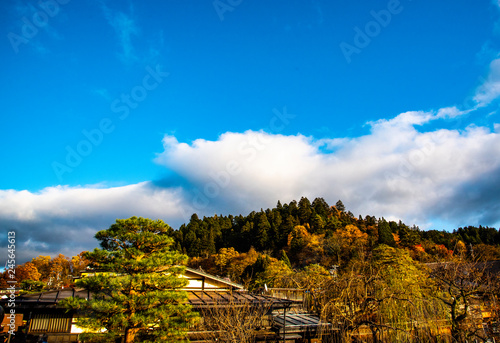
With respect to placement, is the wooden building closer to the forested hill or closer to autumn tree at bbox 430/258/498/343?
autumn tree at bbox 430/258/498/343

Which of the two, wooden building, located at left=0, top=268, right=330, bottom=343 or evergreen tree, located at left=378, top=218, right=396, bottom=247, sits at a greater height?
evergreen tree, located at left=378, top=218, right=396, bottom=247

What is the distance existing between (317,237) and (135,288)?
48.9 m

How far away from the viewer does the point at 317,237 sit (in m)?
56.3

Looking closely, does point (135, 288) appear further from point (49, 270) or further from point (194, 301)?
point (49, 270)

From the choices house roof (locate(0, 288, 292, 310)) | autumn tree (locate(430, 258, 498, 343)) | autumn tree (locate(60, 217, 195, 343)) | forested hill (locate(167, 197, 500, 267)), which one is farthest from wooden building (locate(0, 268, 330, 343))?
forested hill (locate(167, 197, 500, 267))

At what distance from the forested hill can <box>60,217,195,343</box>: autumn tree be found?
35.0 metres

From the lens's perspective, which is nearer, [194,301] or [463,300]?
[463,300]

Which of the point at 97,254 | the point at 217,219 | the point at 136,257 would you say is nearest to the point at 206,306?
the point at 136,257

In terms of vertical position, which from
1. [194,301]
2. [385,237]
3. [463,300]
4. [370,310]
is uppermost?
[385,237]

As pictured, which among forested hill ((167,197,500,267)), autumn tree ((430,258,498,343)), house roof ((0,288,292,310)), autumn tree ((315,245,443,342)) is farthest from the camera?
forested hill ((167,197,500,267))

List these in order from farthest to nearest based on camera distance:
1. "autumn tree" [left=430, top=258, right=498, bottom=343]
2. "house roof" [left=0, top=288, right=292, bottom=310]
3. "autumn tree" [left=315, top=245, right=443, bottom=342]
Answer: "house roof" [left=0, top=288, right=292, bottom=310]
"autumn tree" [left=430, top=258, right=498, bottom=343]
"autumn tree" [left=315, top=245, right=443, bottom=342]

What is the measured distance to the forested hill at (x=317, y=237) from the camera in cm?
5128

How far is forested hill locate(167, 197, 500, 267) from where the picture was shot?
51281 mm

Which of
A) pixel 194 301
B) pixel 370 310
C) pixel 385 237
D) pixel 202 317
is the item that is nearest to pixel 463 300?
pixel 370 310
